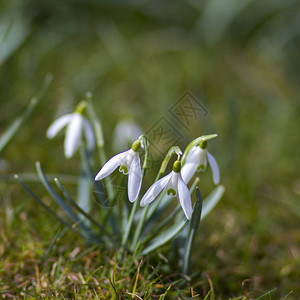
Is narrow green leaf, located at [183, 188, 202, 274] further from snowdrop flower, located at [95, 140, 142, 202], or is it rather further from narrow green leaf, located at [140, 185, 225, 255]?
snowdrop flower, located at [95, 140, 142, 202]

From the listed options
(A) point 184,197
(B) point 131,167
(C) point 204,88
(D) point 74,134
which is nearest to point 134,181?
(B) point 131,167

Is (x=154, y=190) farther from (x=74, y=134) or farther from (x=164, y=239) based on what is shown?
(x=74, y=134)

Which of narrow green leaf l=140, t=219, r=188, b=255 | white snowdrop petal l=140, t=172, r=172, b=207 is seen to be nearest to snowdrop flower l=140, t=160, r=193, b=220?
white snowdrop petal l=140, t=172, r=172, b=207

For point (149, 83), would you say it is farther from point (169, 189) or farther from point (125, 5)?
point (169, 189)

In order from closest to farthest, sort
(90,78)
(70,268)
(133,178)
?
(133,178) → (70,268) → (90,78)

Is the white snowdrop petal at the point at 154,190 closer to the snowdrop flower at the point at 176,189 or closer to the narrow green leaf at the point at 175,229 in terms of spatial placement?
the snowdrop flower at the point at 176,189

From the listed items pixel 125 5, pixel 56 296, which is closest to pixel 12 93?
pixel 125 5
